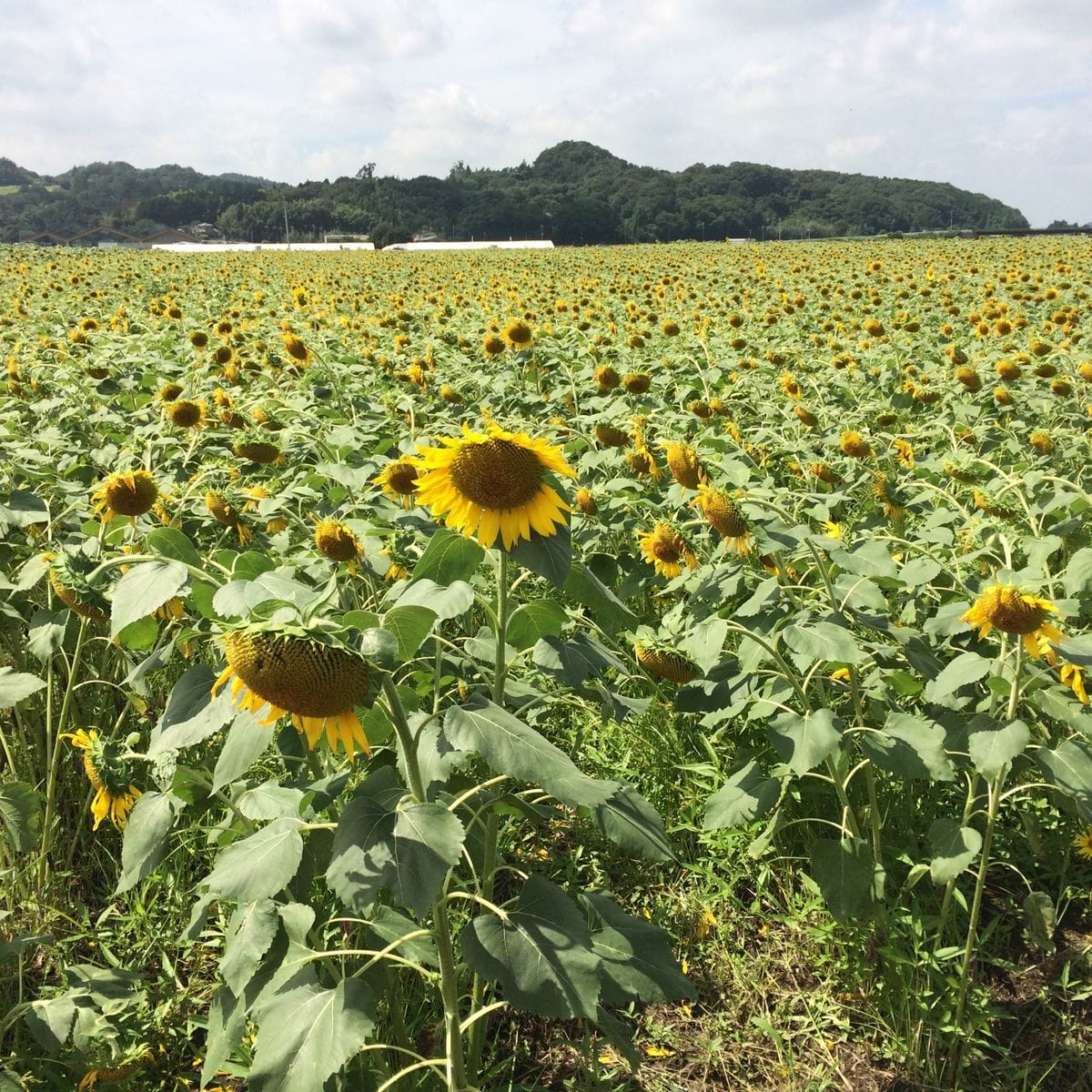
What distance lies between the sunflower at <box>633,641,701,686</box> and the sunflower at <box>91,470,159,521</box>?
1138 millimetres

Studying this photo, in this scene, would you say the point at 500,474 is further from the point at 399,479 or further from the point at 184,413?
the point at 184,413

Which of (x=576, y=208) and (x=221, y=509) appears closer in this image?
(x=221, y=509)

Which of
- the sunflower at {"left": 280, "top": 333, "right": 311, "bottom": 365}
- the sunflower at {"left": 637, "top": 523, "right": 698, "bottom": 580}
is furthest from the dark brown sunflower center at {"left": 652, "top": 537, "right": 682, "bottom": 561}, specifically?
the sunflower at {"left": 280, "top": 333, "right": 311, "bottom": 365}

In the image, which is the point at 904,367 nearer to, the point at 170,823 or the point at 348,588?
the point at 348,588

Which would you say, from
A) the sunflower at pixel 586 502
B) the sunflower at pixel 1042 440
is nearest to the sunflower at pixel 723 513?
the sunflower at pixel 586 502

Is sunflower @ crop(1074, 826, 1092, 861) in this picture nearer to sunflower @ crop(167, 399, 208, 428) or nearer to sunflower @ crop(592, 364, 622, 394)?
sunflower @ crop(592, 364, 622, 394)

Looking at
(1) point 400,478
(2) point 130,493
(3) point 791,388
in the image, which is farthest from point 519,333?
(2) point 130,493

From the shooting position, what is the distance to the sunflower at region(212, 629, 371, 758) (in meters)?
0.92

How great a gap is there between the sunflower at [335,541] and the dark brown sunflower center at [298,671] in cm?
67

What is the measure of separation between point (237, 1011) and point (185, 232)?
62.5m

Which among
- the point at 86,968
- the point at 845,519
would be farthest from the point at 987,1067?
the point at 845,519

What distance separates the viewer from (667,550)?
238cm

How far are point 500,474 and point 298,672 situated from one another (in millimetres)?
436

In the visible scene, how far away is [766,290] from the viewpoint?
10.8 metres
